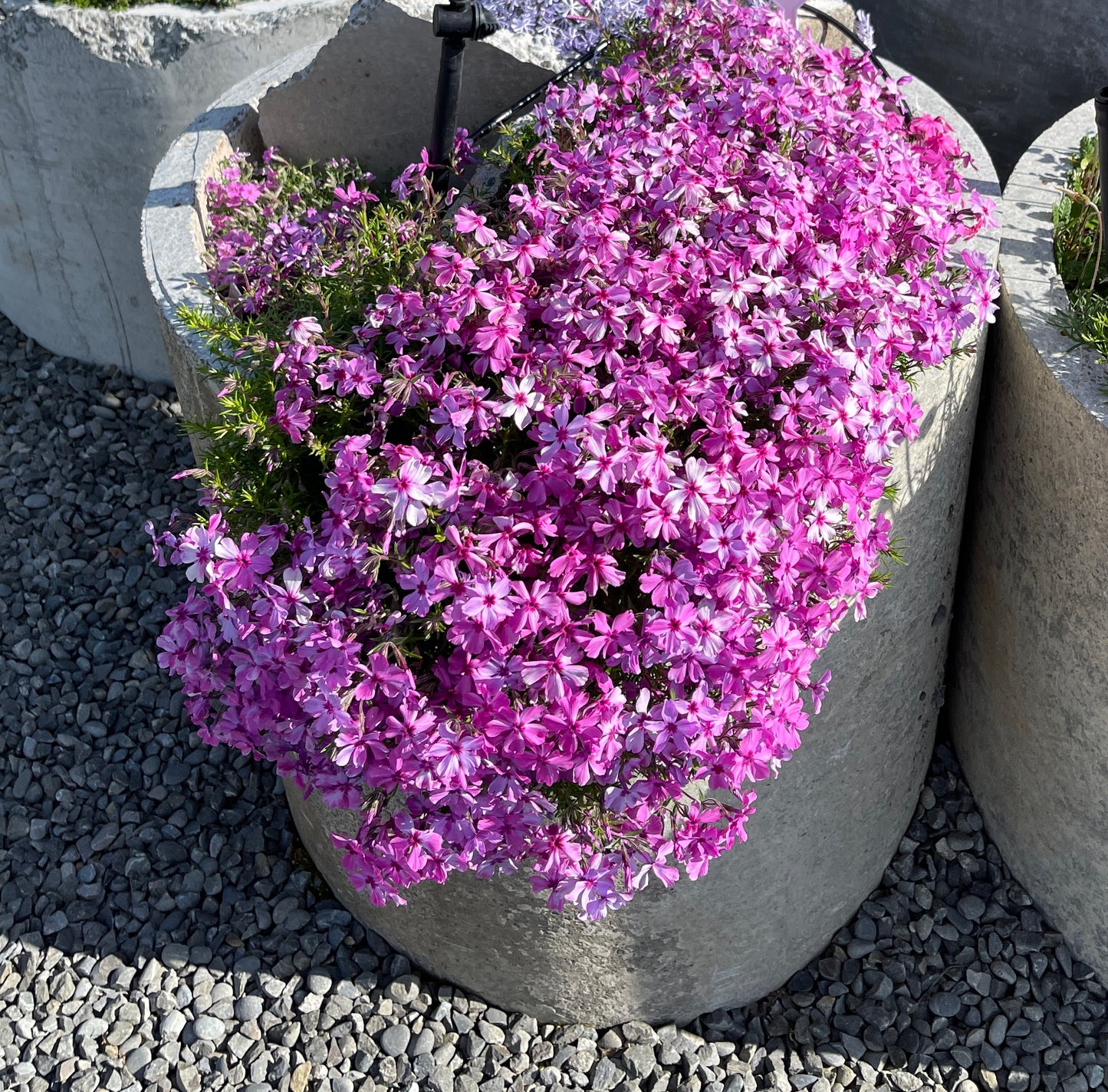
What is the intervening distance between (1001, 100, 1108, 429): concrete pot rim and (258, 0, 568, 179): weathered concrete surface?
97 cm

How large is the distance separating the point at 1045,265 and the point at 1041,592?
0.60 meters

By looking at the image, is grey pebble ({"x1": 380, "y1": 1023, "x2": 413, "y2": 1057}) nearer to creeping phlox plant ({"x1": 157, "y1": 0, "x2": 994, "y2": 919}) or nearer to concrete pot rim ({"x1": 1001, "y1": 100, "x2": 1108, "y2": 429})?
creeping phlox plant ({"x1": 157, "y1": 0, "x2": 994, "y2": 919})

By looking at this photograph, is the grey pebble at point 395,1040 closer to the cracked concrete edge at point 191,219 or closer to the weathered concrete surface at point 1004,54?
the cracked concrete edge at point 191,219

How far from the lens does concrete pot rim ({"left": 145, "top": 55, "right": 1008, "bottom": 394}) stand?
2260mm

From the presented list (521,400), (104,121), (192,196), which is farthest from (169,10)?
(521,400)

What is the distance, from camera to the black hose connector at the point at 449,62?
224cm

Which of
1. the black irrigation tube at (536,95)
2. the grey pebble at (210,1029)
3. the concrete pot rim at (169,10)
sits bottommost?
the grey pebble at (210,1029)

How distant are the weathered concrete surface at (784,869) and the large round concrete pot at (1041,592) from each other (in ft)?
0.32

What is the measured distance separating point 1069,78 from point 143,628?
9.15ft

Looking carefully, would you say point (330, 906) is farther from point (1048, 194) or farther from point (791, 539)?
point (1048, 194)

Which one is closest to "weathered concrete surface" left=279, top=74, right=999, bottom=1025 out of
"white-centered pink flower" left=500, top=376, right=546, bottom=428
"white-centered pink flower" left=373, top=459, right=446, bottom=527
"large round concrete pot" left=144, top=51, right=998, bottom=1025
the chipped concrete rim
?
"large round concrete pot" left=144, top=51, right=998, bottom=1025

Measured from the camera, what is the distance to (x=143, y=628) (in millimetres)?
3230

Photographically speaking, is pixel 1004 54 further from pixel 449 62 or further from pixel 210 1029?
pixel 210 1029

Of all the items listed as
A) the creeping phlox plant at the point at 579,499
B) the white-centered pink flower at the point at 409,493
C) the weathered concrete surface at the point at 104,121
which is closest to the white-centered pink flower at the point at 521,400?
the creeping phlox plant at the point at 579,499
